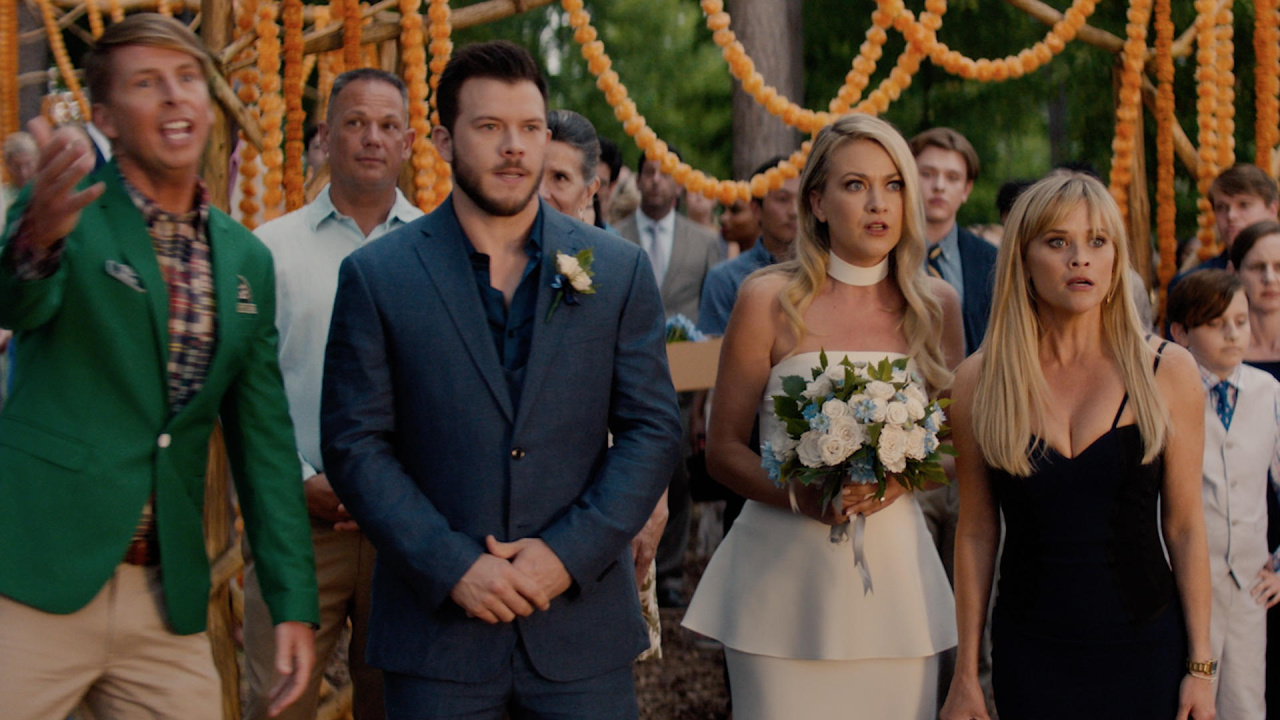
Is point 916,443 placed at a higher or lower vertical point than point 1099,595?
higher

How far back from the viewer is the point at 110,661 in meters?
3.13

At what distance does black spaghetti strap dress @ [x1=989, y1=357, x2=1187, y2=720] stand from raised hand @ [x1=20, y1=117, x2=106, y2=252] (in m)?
2.39

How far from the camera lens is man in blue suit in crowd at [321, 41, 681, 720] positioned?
→ 321cm

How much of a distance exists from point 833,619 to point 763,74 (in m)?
7.78

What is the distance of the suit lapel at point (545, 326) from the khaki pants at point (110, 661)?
967 mm

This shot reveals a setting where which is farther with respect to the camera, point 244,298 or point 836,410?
point 836,410

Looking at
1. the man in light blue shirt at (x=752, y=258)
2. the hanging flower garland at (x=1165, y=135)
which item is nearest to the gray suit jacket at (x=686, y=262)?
the man in light blue shirt at (x=752, y=258)

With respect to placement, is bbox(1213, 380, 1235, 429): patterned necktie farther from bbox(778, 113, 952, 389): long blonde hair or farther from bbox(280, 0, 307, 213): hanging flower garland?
bbox(280, 0, 307, 213): hanging flower garland

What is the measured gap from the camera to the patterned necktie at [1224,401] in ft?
15.7

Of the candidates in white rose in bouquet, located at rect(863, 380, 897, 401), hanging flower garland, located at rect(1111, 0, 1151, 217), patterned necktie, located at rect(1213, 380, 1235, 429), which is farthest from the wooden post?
hanging flower garland, located at rect(1111, 0, 1151, 217)

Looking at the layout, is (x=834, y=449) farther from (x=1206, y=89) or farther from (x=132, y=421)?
(x=1206, y=89)

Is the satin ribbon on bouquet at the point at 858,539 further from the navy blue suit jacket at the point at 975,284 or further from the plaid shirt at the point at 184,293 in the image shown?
the plaid shirt at the point at 184,293

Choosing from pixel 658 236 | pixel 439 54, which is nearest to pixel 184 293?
pixel 439 54

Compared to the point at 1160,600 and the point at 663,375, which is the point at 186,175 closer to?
the point at 663,375
